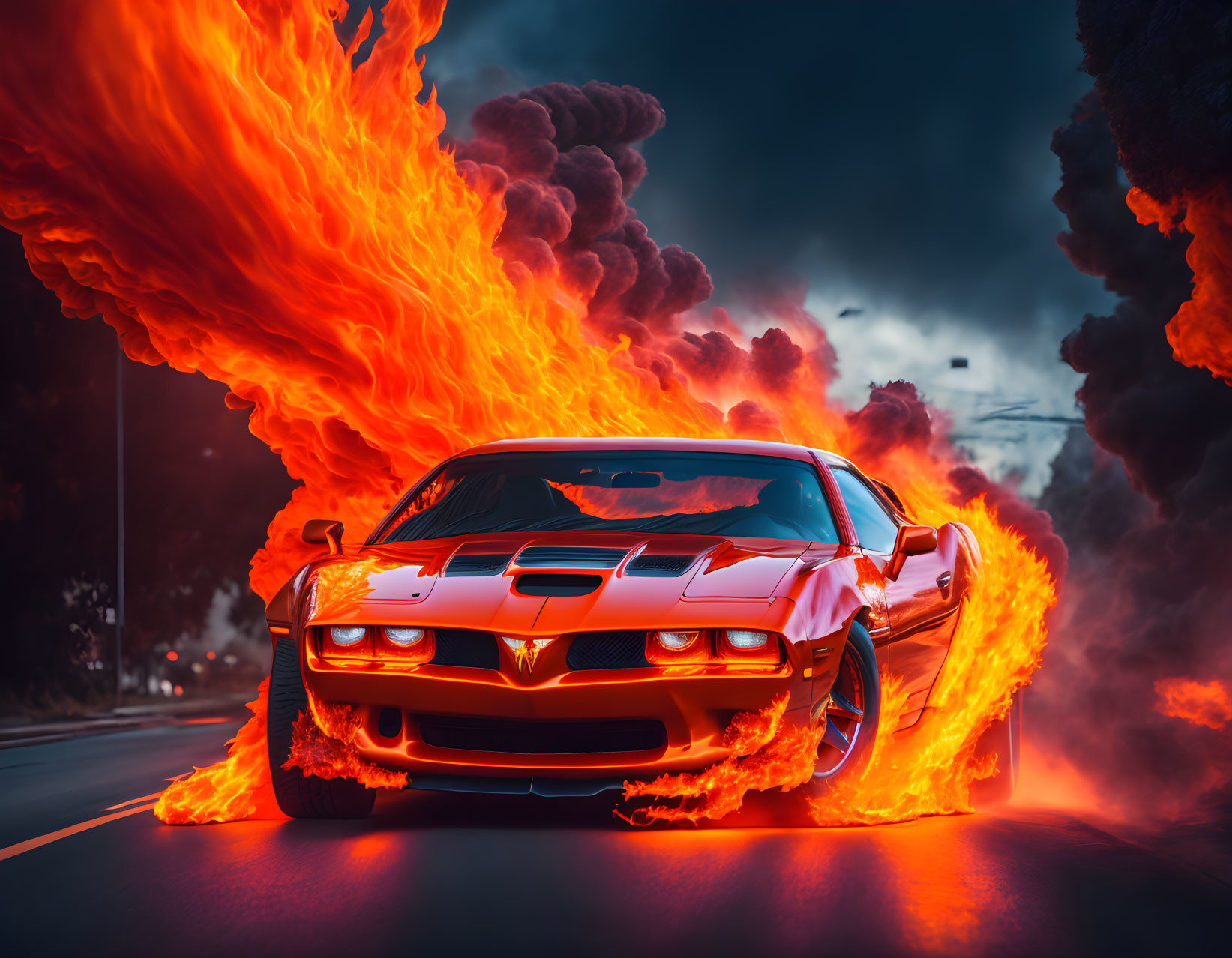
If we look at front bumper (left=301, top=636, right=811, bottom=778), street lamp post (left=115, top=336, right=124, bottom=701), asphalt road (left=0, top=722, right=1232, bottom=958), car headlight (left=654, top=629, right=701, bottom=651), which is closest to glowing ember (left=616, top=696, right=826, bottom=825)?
front bumper (left=301, top=636, right=811, bottom=778)

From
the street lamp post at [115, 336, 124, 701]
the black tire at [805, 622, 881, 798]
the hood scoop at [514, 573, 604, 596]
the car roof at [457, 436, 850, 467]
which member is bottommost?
the black tire at [805, 622, 881, 798]

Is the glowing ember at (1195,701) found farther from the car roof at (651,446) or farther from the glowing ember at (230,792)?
the glowing ember at (230,792)

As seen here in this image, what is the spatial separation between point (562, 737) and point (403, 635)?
2.17ft

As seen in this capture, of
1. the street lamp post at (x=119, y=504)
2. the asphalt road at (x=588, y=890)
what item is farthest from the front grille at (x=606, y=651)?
the street lamp post at (x=119, y=504)

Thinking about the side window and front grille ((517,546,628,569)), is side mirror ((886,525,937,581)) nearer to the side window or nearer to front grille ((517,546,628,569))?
the side window

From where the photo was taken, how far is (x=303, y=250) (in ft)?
31.1

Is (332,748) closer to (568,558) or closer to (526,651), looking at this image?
(526,651)

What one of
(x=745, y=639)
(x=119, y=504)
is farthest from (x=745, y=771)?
(x=119, y=504)

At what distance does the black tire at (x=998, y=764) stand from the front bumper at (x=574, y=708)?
2.30 metres

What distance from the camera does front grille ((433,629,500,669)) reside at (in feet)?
15.1

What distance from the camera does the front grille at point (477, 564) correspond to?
4914mm

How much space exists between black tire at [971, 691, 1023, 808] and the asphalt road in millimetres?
838

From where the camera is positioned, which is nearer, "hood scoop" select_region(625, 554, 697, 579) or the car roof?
"hood scoop" select_region(625, 554, 697, 579)

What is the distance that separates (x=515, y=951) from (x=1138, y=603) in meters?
49.6
